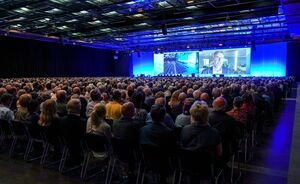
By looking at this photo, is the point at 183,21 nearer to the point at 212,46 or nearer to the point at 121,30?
the point at 121,30

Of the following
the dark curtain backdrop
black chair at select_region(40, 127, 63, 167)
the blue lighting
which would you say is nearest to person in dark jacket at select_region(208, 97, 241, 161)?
black chair at select_region(40, 127, 63, 167)

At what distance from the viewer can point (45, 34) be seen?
2397 cm

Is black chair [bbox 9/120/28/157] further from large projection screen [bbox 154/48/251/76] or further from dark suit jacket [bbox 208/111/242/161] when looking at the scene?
large projection screen [bbox 154/48/251/76]

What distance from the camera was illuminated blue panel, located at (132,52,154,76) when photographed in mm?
38494

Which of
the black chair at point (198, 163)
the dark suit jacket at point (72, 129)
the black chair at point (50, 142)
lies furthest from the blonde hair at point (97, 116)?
the black chair at point (198, 163)

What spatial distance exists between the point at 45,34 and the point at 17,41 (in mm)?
3883

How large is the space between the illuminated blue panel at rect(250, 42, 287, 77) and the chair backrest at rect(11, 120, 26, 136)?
29.2 m

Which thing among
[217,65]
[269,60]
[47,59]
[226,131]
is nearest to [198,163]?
[226,131]

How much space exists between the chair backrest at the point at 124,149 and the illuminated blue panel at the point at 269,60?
29543mm

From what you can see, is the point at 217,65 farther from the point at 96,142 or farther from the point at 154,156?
the point at 154,156

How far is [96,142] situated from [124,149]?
513 millimetres

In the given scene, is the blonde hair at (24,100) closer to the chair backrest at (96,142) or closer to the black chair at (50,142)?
the black chair at (50,142)

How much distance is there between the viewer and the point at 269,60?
3072cm

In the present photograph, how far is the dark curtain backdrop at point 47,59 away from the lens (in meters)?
25.3
